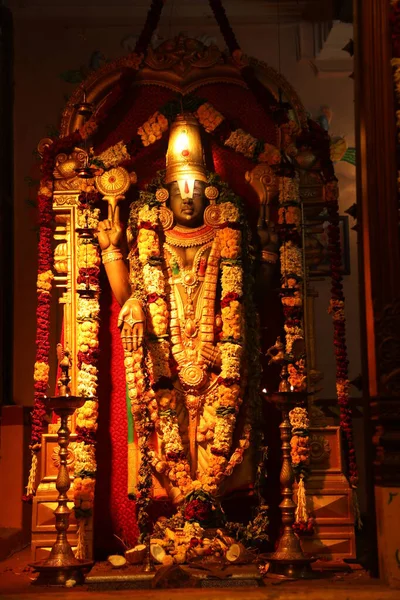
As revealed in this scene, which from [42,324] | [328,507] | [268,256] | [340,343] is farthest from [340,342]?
[42,324]

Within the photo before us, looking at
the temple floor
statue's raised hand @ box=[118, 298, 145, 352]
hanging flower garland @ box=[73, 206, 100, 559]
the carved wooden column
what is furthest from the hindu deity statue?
the carved wooden column

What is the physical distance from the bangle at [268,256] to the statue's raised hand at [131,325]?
1015 millimetres

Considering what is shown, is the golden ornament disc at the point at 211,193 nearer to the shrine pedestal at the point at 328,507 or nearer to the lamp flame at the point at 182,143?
the lamp flame at the point at 182,143

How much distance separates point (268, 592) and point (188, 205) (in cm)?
290

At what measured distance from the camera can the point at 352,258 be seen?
361 inches

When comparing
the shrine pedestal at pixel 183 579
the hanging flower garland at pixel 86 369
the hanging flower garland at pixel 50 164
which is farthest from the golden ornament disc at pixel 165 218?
the shrine pedestal at pixel 183 579

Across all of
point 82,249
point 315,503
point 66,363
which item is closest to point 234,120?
point 82,249

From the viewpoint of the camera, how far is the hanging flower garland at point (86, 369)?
6.37 metres

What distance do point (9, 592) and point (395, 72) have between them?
3849 mm

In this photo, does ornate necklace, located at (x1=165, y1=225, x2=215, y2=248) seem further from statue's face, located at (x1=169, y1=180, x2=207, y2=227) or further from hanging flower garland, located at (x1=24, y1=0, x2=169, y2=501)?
hanging flower garland, located at (x1=24, y1=0, x2=169, y2=501)

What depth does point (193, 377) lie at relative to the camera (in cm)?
656

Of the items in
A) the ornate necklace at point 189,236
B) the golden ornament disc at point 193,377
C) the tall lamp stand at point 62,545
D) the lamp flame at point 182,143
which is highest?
the lamp flame at point 182,143

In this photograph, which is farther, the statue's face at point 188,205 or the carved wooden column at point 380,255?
the statue's face at point 188,205

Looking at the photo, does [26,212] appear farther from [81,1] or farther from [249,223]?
[249,223]
